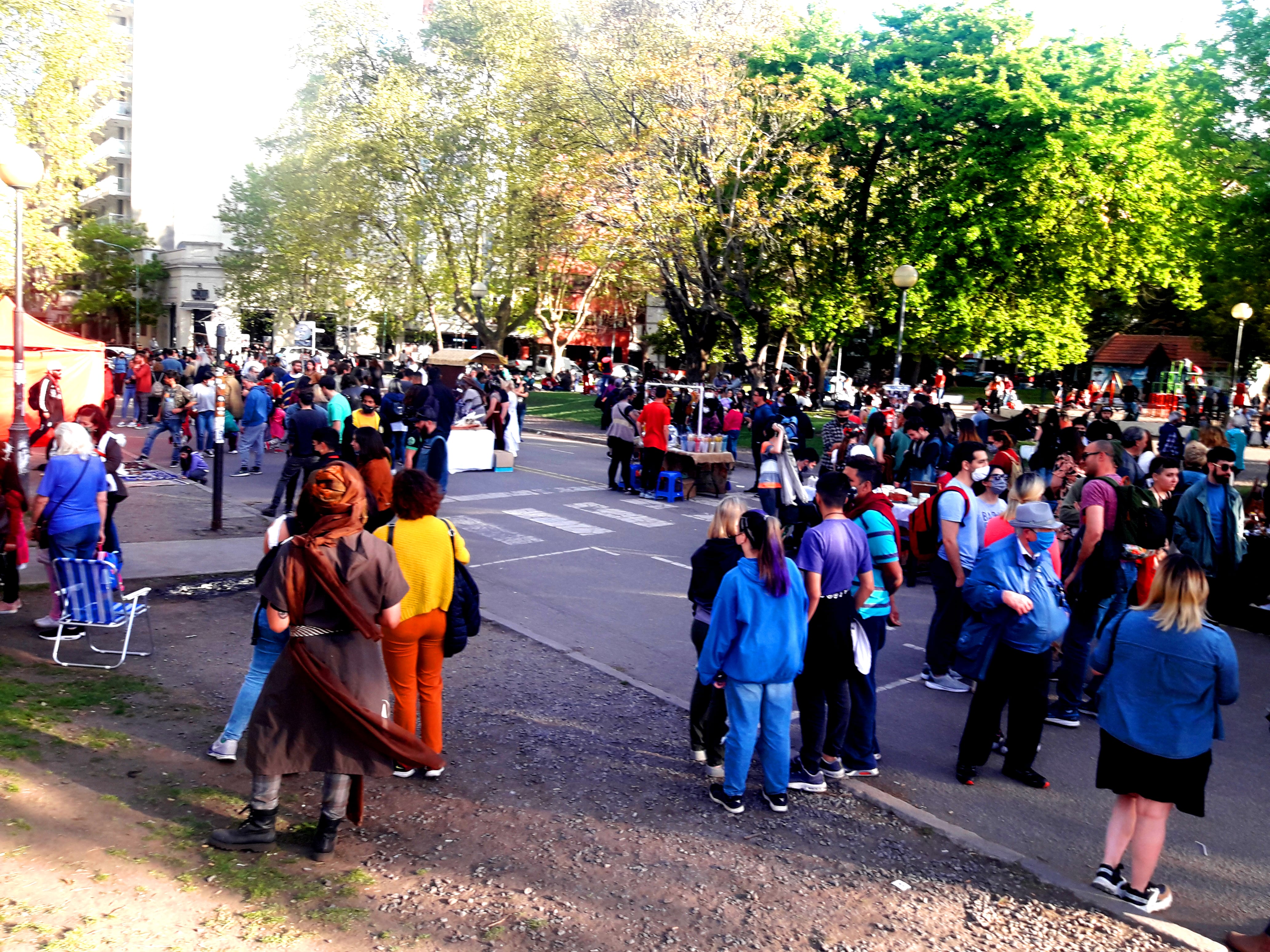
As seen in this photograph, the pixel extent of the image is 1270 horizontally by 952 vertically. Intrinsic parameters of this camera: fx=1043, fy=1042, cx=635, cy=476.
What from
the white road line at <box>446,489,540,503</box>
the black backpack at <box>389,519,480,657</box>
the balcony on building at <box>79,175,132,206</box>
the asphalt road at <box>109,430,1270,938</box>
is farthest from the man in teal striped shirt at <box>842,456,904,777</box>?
the balcony on building at <box>79,175,132,206</box>

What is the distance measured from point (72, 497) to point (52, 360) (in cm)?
1448

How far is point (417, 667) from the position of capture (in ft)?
18.7

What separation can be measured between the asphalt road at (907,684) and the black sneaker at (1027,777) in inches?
1.7

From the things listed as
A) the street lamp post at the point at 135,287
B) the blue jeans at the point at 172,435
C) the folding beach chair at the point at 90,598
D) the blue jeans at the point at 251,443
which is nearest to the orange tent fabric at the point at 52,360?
the blue jeans at the point at 172,435

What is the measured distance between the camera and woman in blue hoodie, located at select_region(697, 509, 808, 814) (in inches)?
211

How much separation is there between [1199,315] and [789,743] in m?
45.2

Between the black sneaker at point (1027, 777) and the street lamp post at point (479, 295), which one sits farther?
the street lamp post at point (479, 295)

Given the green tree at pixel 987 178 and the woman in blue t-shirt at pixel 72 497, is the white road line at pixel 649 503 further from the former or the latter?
the green tree at pixel 987 178

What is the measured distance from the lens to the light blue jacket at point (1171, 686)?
4625mm

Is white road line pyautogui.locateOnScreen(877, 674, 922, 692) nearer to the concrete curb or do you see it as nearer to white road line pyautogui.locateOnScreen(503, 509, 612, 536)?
the concrete curb

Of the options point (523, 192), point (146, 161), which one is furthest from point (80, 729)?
point (146, 161)

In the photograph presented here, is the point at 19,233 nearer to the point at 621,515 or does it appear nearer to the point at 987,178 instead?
the point at 621,515

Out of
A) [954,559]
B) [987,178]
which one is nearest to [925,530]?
[954,559]

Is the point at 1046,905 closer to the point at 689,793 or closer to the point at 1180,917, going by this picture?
the point at 1180,917
